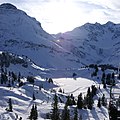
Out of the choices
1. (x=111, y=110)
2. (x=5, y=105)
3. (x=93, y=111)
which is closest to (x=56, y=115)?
(x=111, y=110)

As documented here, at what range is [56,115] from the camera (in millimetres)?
82625

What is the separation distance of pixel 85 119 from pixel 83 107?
1004 inches

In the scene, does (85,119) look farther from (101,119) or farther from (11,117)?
(11,117)

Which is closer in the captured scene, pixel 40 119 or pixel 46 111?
pixel 40 119

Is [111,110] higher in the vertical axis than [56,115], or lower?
higher

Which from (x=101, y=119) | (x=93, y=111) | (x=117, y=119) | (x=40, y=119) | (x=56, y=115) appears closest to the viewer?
(x=117, y=119)

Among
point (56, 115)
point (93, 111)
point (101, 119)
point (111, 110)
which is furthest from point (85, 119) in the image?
point (111, 110)

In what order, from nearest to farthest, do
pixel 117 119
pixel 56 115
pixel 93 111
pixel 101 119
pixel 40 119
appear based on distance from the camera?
pixel 117 119
pixel 56 115
pixel 40 119
pixel 101 119
pixel 93 111

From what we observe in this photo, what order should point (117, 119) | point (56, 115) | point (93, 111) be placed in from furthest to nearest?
point (93, 111)
point (56, 115)
point (117, 119)

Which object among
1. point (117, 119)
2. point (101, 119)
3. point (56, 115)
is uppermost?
point (117, 119)

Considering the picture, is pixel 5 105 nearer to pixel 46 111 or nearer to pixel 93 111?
pixel 46 111

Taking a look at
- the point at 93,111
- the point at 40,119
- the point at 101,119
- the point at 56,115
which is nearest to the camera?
the point at 56,115

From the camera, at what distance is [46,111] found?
180375 mm

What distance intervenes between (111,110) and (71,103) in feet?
570
